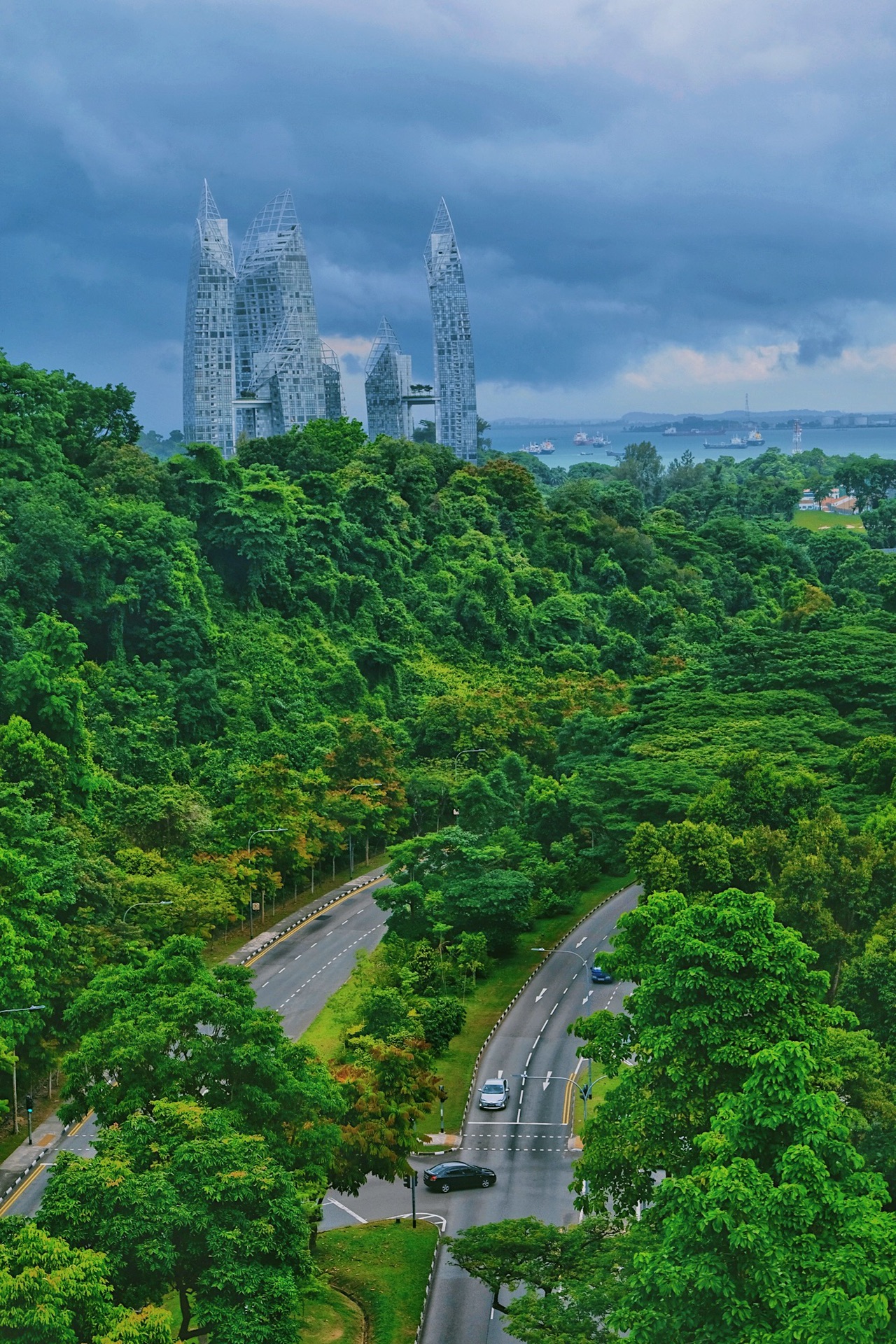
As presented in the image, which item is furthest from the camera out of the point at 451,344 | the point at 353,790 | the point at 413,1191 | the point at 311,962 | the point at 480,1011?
the point at 451,344

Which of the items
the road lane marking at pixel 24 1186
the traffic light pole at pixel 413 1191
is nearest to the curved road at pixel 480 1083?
the road lane marking at pixel 24 1186

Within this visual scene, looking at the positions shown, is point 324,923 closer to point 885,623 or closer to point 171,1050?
point 171,1050

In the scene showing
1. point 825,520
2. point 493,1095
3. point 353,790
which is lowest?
point 493,1095

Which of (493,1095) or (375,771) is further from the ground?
(375,771)

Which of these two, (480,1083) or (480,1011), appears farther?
(480,1011)

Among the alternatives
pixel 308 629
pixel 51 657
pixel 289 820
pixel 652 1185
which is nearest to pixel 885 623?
pixel 308 629

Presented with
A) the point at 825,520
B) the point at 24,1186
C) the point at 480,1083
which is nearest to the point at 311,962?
the point at 480,1083

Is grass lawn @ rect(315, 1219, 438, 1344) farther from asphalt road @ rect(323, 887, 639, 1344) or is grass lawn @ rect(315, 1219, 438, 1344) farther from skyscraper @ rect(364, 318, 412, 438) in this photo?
skyscraper @ rect(364, 318, 412, 438)

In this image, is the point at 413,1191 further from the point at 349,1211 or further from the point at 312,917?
the point at 312,917
